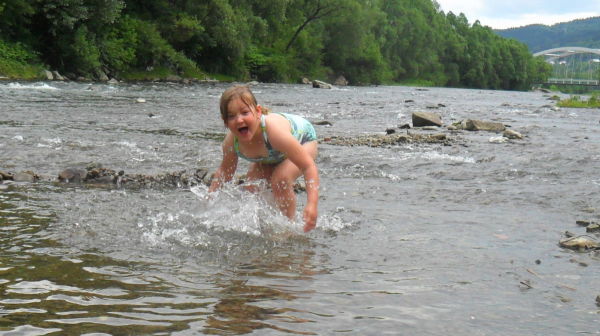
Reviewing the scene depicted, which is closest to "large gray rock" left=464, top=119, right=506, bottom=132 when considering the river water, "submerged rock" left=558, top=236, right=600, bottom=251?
the river water

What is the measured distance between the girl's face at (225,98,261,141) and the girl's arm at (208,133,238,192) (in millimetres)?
698

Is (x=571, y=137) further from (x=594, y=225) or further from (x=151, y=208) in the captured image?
(x=151, y=208)

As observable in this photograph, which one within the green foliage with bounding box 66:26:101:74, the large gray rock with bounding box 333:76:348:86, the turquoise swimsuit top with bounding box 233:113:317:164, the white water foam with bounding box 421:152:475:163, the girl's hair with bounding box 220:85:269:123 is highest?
the green foliage with bounding box 66:26:101:74

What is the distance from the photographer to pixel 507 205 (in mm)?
6488

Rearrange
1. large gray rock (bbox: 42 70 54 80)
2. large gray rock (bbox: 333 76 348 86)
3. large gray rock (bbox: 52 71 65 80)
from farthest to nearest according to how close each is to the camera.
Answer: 1. large gray rock (bbox: 333 76 348 86)
2. large gray rock (bbox: 52 71 65 80)
3. large gray rock (bbox: 42 70 54 80)

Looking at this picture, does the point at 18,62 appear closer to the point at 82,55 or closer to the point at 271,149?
the point at 82,55

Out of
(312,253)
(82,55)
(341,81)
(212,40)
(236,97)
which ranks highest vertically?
(212,40)

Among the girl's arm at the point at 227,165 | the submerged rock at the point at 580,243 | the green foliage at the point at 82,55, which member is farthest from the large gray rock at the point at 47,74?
the submerged rock at the point at 580,243

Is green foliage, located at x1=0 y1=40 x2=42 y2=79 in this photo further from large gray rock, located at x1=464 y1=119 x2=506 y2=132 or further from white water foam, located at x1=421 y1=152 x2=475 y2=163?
white water foam, located at x1=421 y1=152 x2=475 y2=163

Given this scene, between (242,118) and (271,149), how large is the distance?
631 mm

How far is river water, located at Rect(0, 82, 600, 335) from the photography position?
3.14 m

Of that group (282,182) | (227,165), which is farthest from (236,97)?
(227,165)

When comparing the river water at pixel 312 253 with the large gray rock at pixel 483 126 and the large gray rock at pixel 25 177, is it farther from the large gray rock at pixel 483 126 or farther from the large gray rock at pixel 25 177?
the large gray rock at pixel 483 126

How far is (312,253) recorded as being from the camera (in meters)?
4.65
